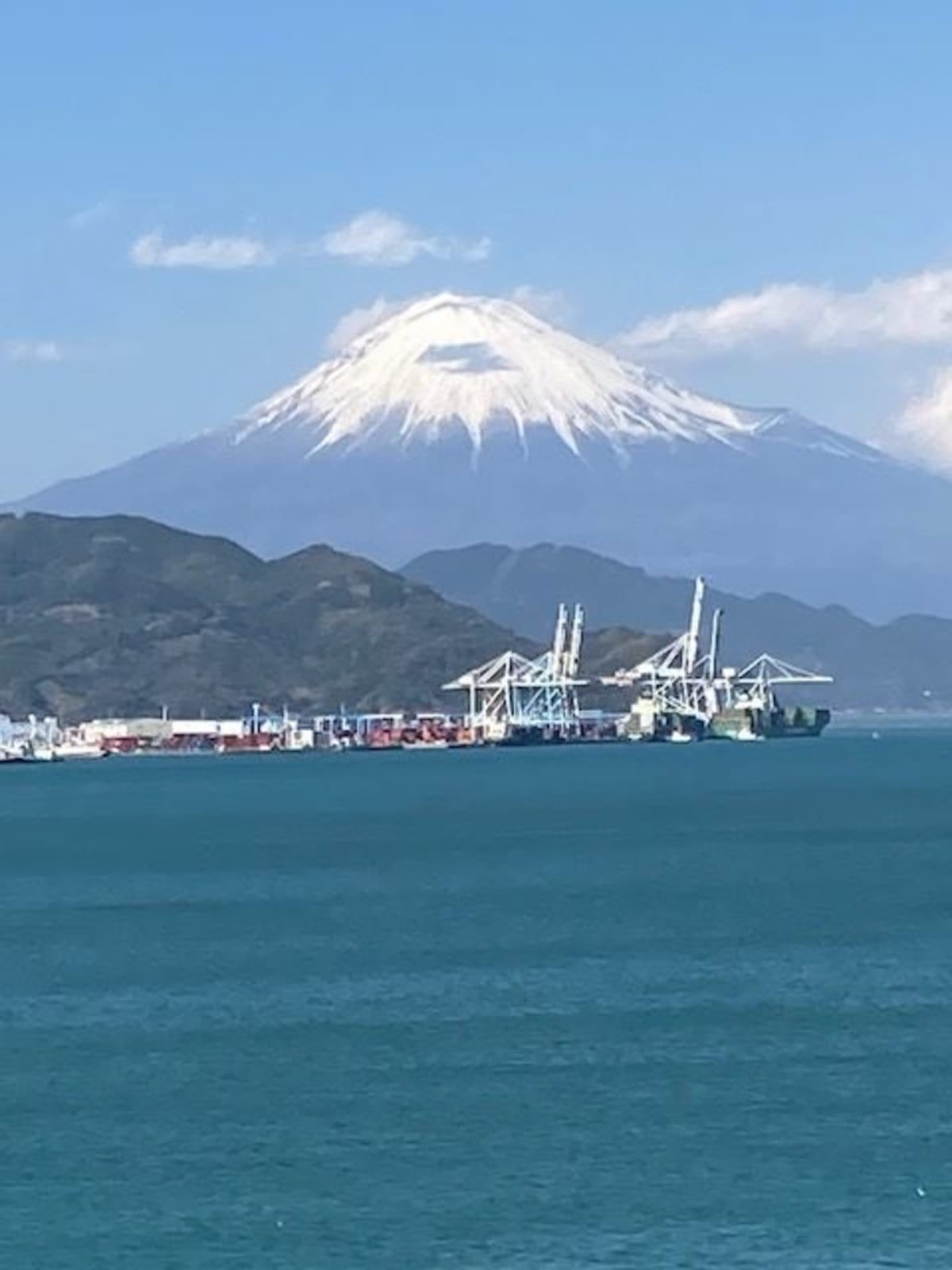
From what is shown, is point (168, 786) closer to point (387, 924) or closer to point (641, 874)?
point (641, 874)

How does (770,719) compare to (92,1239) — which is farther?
(770,719)

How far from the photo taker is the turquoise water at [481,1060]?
24.3 metres

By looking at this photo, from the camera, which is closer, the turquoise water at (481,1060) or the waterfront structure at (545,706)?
the turquoise water at (481,1060)

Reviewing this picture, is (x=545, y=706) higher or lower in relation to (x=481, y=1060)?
higher

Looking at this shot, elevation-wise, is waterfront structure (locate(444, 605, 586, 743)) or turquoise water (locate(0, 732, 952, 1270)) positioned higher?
waterfront structure (locate(444, 605, 586, 743))

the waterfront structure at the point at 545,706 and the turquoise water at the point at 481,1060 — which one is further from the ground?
the waterfront structure at the point at 545,706

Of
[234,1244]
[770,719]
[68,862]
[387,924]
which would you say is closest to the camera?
[234,1244]

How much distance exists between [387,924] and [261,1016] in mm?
12827

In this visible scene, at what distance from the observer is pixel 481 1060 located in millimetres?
32312

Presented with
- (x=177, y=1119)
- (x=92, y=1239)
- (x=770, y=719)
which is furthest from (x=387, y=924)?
(x=770, y=719)

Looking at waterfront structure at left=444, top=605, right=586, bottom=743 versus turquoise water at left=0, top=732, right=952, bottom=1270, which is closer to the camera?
turquoise water at left=0, top=732, right=952, bottom=1270

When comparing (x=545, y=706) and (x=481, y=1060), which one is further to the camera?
(x=545, y=706)

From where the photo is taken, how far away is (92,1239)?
79.6 ft

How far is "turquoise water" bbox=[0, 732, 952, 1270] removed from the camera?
24281 millimetres
